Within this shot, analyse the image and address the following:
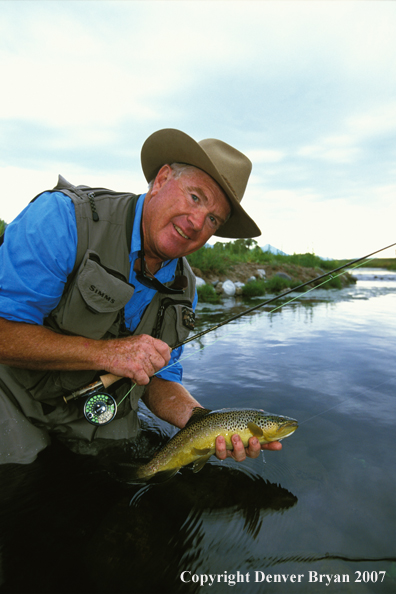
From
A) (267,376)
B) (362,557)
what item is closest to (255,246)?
(267,376)

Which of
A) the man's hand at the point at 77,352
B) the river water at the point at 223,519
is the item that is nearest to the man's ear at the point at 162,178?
the man's hand at the point at 77,352

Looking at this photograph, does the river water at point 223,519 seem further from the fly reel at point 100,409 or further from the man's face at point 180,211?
the man's face at point 180,211

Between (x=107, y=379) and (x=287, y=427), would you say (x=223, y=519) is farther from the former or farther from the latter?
(x=107, y=379)

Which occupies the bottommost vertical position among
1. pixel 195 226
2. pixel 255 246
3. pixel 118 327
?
pixel 118 327

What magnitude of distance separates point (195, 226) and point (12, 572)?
2.25 metres

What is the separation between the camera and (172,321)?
10.5 ft

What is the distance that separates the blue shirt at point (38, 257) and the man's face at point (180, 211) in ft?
1.87

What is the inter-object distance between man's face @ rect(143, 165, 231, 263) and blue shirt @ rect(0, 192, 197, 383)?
1.87 feet

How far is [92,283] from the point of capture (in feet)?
7.98

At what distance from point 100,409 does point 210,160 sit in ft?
6.53

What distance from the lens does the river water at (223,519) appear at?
1.88 meters

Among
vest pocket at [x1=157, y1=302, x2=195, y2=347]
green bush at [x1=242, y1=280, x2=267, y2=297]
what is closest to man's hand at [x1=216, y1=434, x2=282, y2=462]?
vest pocket at [x1=157, y1=302, x2=195, y2=347]

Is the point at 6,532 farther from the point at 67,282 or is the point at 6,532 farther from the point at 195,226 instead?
the point at 195,226

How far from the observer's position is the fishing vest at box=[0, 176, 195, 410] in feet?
8.07
